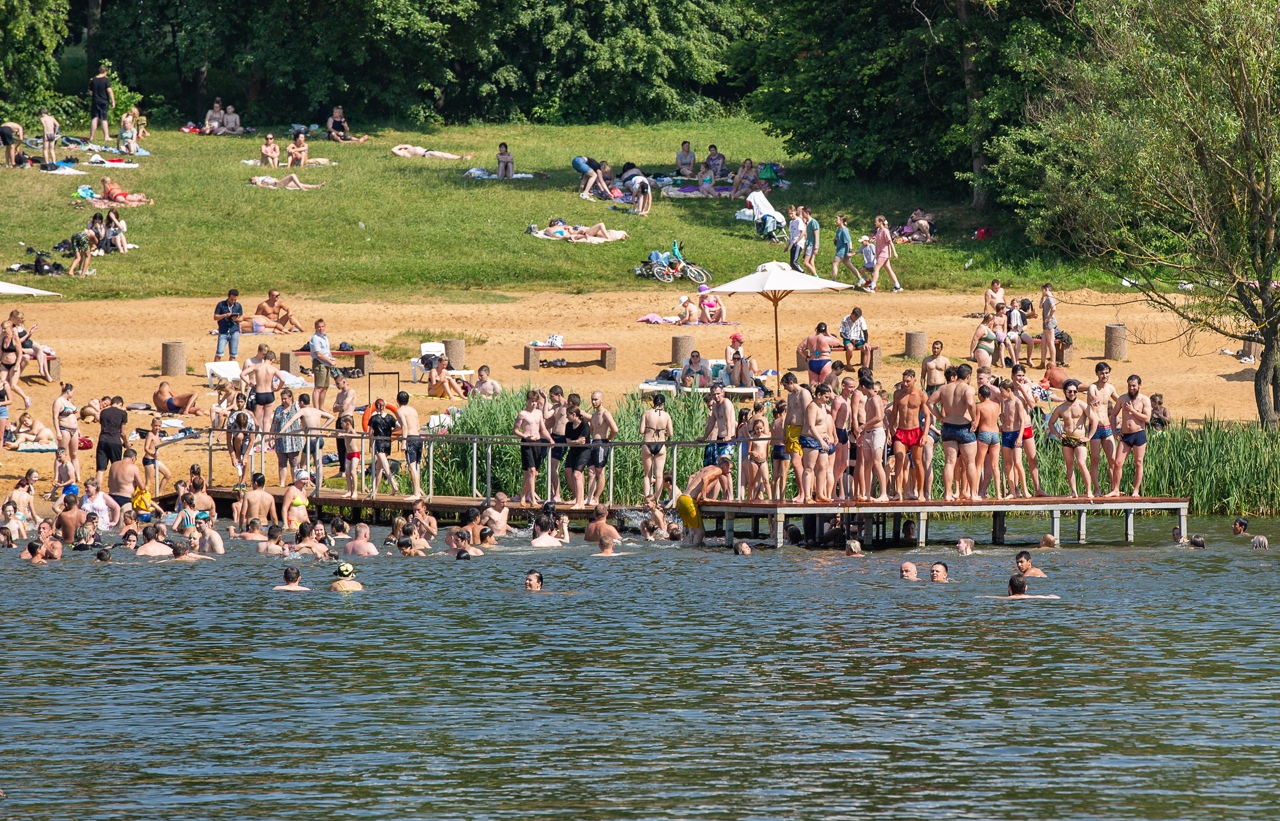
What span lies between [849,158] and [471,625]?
27.2 m

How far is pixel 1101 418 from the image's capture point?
24750 mm

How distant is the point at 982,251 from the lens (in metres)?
41.6

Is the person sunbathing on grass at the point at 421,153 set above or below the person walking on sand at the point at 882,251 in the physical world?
above

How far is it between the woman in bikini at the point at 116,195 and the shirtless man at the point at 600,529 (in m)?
22.3

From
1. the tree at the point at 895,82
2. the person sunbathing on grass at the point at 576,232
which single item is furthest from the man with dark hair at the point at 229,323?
the tree at the point at 895,82

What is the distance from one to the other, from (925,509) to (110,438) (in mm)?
12171

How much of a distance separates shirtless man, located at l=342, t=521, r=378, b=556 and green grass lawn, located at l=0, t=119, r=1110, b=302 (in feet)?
46.2

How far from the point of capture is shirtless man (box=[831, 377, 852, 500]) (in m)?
23.6

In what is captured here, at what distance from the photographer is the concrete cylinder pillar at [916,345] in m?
33.6

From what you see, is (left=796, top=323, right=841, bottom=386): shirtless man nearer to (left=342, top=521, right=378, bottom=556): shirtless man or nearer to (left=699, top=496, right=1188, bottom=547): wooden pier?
(left=699, top=496, right=1188, bottom=547): wooden pier

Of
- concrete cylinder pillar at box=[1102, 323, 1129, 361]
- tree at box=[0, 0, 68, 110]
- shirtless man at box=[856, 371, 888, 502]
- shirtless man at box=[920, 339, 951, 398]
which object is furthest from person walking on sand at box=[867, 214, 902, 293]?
tree at box=[0, 0, 68, 110]

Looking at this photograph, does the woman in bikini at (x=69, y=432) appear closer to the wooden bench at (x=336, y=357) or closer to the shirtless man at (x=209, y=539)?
the shirtless man at (x=209, y=539)

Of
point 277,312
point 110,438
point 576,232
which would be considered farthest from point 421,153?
point 110,438

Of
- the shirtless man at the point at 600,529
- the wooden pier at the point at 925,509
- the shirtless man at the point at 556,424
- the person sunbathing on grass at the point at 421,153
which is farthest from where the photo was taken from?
the person sunbathing on grass at the point at 421,153
